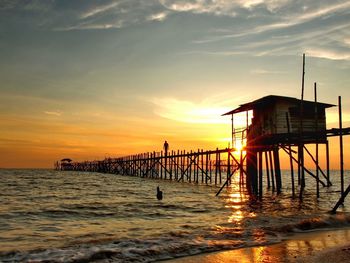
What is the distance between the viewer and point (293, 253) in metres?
9.45

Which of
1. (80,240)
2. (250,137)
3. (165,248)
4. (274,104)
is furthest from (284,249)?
(250,137)

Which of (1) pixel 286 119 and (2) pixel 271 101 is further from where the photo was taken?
(2) pixel 271 101

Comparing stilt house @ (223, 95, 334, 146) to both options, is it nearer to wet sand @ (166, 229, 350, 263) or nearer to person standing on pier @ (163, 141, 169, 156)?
wet sand @ (166, 229, 350, 263)

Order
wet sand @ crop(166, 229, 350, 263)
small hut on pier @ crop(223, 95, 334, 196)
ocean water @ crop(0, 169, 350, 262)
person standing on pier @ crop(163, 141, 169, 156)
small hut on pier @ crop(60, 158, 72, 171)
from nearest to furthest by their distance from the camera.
A: wet sand @ crop(166, 229, 350, 263) < ocean water @ crop(0, 169, 350, 262) < small hut on pier @ crop(223, 95, 334, 196) < person standing on pier @ crop(163, 141, 169, 156) < small hut on pier @ crop(60, 158, 72, 171)

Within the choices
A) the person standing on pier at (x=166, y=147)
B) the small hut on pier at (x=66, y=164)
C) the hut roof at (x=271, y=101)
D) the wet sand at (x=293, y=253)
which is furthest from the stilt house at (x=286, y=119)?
the small hut on pier at (x=66, y=164)

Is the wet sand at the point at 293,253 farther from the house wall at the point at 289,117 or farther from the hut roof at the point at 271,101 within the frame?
the hut roof at the point at 271,101

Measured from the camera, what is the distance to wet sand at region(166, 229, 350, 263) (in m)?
8.84

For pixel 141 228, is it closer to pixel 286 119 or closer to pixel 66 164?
pixel 286 119

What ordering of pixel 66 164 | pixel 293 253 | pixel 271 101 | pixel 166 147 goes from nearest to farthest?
pixel 293 253 < pixel 271 101 < pixel 166 147 < pixel 66 164

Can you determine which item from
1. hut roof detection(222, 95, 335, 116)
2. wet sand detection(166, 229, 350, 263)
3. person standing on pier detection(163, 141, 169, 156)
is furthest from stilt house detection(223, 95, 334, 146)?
person standing on pier detection(163, 141, 169, 156)

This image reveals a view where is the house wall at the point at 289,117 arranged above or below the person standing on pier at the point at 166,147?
above

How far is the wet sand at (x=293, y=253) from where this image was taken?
8836 mm

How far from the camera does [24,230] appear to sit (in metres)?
14.7

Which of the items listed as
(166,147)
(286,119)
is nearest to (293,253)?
(286,119)
